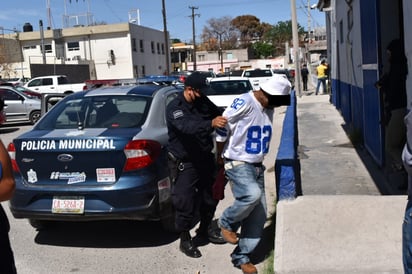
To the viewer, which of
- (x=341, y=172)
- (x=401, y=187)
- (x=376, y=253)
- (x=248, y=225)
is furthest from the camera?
(x=341, y=172)

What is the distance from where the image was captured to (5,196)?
99.9 inches

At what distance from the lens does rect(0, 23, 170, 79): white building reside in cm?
5050

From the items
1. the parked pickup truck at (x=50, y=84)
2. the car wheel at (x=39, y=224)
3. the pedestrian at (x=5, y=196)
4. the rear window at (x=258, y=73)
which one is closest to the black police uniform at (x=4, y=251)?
the pedestrian at (x=5, y=196)

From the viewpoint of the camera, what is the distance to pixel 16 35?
174 feet

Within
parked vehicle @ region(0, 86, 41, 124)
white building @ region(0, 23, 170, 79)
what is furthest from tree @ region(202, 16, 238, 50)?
Result: parked vehicle @ region(0, 86, 41, 124)

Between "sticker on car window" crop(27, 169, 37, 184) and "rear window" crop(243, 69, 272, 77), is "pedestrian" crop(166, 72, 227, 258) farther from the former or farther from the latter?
"rear window" crop(243, 69, 272, 77)

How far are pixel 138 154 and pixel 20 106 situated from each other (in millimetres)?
15540

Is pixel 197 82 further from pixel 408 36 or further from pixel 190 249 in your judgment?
pixel 408 36

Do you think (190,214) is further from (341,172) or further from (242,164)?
(341,172)

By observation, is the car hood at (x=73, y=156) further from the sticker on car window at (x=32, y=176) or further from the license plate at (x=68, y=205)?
the license plate at (x=68, y=205)

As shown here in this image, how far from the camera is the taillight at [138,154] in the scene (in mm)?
5094

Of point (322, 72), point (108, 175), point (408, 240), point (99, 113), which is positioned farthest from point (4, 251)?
point (322, 72)

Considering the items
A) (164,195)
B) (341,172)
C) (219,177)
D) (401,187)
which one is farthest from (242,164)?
(341,172)

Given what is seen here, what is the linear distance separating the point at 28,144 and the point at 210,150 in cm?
187
